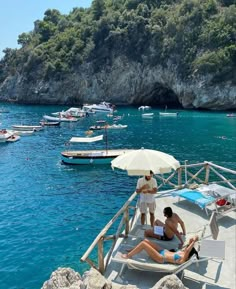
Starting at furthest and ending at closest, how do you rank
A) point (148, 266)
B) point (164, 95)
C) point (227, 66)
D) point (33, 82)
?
point (33, 82) < point (164, 95) < point (227, 66) < point (148, 266)

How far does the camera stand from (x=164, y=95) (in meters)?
106

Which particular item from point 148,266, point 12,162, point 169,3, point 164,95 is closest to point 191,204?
point 148,266

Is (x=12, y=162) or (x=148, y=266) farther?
(x=12, y=162)

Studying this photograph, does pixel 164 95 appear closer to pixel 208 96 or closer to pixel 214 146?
pixel 208 96

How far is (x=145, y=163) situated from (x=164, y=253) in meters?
3.33

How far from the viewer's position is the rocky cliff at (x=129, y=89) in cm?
8681

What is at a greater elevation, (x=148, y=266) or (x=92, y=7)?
(x=92, y=7)

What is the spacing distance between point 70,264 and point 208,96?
75.7 meters

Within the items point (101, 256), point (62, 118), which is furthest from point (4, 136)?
point (101, 256)

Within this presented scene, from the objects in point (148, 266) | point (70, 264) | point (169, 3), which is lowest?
point (70, 264)

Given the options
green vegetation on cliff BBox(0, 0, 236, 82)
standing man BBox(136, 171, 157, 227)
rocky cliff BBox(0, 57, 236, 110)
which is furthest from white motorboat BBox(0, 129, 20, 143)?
green vegetation on cliff BBox(0, 0, 236, 82)

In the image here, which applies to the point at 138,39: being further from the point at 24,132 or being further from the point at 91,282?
the point at 91,282

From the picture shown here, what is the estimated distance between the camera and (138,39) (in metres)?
104

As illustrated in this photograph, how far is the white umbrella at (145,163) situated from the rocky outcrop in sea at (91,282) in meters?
3.88
